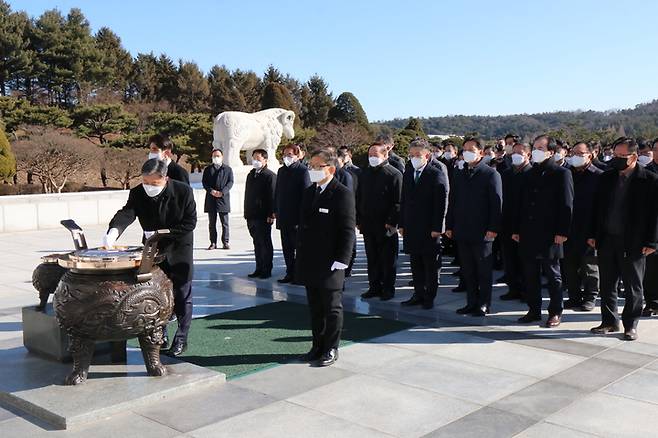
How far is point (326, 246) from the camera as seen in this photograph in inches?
211

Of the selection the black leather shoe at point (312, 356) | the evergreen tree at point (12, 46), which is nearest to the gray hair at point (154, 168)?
the black leather shoe at point (312, 356)

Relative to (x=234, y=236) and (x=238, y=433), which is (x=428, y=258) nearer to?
(x=238, y=433)

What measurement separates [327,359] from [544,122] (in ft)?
261

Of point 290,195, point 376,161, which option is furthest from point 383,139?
point 290,195

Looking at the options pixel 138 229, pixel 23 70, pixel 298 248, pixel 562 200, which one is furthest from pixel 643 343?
pixel 23 70

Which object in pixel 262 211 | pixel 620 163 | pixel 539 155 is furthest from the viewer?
pixel 262 211

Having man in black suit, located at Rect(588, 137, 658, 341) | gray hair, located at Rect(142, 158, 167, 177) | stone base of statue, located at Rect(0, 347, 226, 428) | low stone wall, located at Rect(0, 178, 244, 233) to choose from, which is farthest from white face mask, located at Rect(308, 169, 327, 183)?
low stone wall, located at Rect(0, 178, 244, 233)

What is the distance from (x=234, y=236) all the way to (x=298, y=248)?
30.9 ft

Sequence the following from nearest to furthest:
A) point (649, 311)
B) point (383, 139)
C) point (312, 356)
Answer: point (312, 356)
point (649, 311)
point (383, 139)

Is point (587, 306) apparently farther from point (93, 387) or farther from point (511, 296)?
point (93, 387)

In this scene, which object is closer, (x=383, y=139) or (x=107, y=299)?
(x=107, y=299)

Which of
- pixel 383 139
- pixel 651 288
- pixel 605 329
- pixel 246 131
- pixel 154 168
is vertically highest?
pixel 246 131

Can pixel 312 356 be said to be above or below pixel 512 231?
below

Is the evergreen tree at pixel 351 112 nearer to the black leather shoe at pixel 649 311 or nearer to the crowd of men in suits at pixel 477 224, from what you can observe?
the crowd of men in suits at pixel 477 224
